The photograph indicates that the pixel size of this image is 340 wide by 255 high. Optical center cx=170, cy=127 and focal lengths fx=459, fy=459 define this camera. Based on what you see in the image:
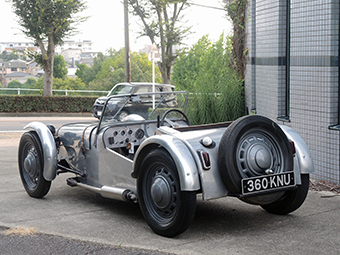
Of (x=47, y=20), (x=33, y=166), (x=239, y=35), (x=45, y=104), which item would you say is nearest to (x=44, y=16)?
(x=47, y=20)

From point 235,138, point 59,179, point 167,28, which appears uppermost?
point 167,28

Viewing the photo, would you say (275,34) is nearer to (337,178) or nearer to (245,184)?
(337,178)

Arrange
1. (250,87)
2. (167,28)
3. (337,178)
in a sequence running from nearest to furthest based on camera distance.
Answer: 1. (337,178)
2. (250,87)
3. (167,28)

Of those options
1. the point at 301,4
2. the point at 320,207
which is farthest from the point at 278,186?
the point at 301,4

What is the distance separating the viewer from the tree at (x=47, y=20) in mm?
26875

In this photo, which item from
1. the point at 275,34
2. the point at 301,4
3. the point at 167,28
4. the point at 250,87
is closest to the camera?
the point at 301,4

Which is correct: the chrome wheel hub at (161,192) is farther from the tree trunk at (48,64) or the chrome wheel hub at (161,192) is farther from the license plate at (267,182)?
the tree trunk at (48,64)

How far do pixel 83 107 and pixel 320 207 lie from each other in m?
23.0

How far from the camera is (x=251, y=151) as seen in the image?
4.50 metres

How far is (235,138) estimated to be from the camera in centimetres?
439

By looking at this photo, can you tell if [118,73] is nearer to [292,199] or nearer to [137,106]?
[137,106]

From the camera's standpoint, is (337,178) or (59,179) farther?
(59,179)

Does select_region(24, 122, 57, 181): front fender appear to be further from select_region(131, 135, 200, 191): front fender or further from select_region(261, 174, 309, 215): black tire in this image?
select_region(261, 174, 309, 215): black tire

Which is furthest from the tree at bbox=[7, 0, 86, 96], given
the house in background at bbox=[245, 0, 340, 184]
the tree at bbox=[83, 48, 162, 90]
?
the tree at bbox=[83, 48, 162, 90]
